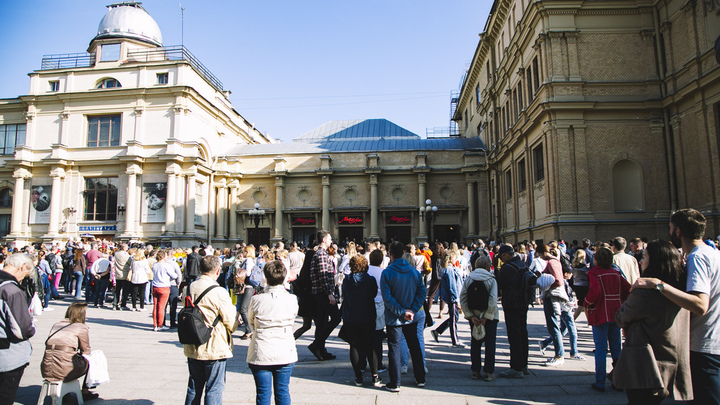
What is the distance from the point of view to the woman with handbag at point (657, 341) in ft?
12.8

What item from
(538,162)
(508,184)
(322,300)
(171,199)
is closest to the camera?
(322,300)

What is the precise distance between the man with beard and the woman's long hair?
0.12 meters

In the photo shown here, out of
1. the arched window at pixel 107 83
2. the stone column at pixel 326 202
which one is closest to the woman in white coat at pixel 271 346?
the stone column at pixel 326 202

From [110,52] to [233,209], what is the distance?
16.9m

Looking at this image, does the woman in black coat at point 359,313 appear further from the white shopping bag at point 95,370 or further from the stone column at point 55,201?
the stone column at point 55,201

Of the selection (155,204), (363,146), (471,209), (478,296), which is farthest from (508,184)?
(155,204)

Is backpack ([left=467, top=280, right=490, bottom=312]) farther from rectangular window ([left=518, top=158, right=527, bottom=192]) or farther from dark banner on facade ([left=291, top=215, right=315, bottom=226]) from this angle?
dark banner on facade ([left=291, top=215, right=315, bottom=226])

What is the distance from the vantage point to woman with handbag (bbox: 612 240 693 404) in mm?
3914

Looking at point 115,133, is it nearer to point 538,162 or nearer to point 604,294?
point 538,162

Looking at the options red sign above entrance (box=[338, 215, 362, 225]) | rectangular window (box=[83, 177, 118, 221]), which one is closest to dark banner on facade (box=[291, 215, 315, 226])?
red sign above entrance (box=[338, 215, 362, 225])

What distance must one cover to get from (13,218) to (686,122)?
45.2 metres

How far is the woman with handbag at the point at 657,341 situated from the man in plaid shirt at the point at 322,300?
4.90 m

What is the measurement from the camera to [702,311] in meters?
3.69

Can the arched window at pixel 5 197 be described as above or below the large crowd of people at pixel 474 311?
above
